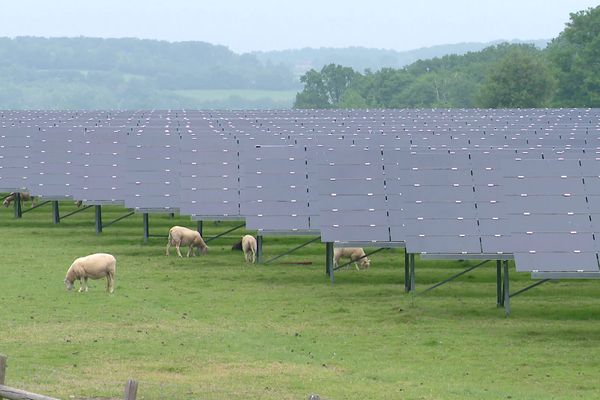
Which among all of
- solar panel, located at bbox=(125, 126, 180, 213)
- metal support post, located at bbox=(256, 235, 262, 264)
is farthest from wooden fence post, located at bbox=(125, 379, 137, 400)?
solar panel, located at bbox=(125, 126, 180, 213)

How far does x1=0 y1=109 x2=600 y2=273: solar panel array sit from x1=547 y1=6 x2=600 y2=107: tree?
93.1 metres

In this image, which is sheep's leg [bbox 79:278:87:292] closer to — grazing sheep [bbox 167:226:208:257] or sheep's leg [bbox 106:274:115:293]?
sheep's leg [bbox 106:274:115:293]

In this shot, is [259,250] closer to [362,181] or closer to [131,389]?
[362,181]

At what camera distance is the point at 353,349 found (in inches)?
1208

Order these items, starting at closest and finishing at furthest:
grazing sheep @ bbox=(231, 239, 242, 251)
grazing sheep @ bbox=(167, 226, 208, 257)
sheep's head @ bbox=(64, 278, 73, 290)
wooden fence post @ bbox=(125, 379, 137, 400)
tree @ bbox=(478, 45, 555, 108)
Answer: wooden fence post @ bbox=(125, 379, 137, 400) < sheep's head @ bbox=(64, 278, 73, 290) < grazing sheep @ bbox=(167, 226, 208, 257) < grazing sheep @ bbox=(231, 239, 242, 251) < tree @ bbox=(478, 45, 555, 108)

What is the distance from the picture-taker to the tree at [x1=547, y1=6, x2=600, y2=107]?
15425cm

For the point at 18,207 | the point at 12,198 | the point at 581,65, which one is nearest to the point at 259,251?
the point at 18,207

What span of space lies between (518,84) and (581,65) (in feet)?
28.1

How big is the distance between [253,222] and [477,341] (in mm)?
12101

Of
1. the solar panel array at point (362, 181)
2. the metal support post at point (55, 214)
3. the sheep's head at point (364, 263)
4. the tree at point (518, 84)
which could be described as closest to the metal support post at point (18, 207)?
the solar panel array at point (362, 181)

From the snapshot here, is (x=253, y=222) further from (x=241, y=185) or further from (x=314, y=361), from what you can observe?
(x=314, y=361)

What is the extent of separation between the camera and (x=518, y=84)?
6058 inches

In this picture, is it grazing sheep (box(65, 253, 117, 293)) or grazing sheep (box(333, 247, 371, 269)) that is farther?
grazing sheep (box(333, 247, 371, 269))

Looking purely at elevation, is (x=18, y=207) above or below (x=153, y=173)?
below
